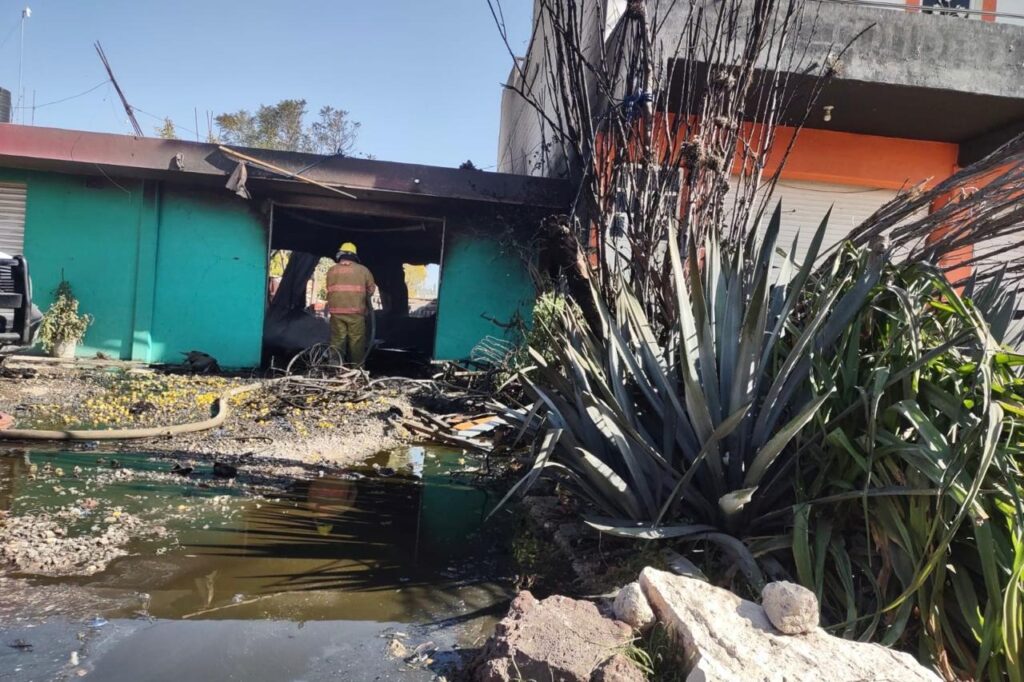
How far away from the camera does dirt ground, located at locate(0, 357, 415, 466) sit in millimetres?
6492

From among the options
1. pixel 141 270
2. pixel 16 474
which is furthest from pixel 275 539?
pixel 141 270

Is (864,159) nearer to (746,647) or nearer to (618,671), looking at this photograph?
(746,647)

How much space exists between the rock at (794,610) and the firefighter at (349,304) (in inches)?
363

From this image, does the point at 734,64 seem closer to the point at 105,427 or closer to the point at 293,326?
the point at 105,427

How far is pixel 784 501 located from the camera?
369cm

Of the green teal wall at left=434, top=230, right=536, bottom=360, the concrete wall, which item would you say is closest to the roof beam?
the green teal wall at left=434, top=230, right=536, bottom=360

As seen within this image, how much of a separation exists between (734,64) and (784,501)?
12.0 ft

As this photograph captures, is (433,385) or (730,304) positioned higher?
(730,304)

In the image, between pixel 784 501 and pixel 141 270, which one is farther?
pixel 141 270

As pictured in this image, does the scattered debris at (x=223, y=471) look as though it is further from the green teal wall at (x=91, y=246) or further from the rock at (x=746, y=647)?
the green teal wall at (x=91, y=246)

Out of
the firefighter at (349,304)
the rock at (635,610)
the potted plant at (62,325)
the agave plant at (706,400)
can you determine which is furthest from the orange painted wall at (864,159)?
the potted plant at (62,325)

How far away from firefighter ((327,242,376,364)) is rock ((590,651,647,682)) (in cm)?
920

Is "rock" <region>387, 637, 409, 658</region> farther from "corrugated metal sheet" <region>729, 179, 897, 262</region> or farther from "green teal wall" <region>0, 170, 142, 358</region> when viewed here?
"green teal wall" <region>0, 170, 142, 358</region>

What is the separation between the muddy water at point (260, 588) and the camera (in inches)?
109
